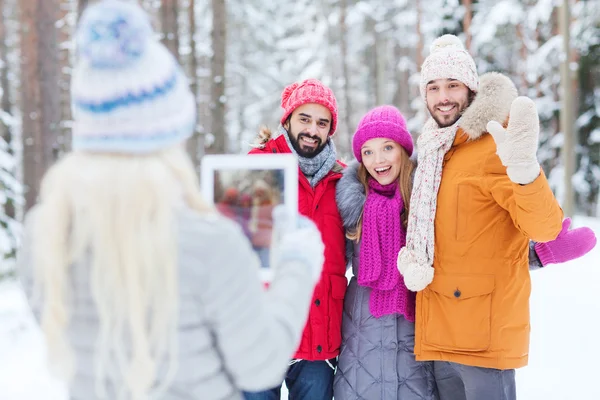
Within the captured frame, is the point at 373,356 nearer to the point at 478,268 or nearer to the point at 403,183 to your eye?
the point at 478,268

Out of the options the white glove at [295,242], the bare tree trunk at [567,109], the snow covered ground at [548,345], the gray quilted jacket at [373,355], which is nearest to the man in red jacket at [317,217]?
the gray quilted jacket at [373,355]

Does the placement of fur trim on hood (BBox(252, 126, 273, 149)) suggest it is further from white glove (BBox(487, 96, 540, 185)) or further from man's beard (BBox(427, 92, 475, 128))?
white glove (BBox(487, 96, 540, 185))

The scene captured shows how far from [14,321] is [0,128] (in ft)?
23.0

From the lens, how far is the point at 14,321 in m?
7.42

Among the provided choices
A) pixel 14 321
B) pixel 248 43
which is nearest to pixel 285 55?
pixel 248 43

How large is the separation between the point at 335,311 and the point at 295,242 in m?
1.62

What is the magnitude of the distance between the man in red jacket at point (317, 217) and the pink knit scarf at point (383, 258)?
227 millimetres

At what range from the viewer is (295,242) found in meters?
1.84

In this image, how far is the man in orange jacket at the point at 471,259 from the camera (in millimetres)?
2893

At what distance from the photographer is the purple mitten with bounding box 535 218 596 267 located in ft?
10.3

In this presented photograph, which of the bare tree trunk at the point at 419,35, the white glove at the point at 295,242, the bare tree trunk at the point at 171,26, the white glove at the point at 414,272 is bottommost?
the white glove at the point at 414,272

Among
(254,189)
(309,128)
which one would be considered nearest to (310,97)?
(309,128)

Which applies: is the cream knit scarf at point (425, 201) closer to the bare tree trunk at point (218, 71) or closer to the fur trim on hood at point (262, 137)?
the fur trim on hood at point (262, 137)

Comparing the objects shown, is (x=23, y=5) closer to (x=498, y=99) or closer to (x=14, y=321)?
(x=14, y=321)
